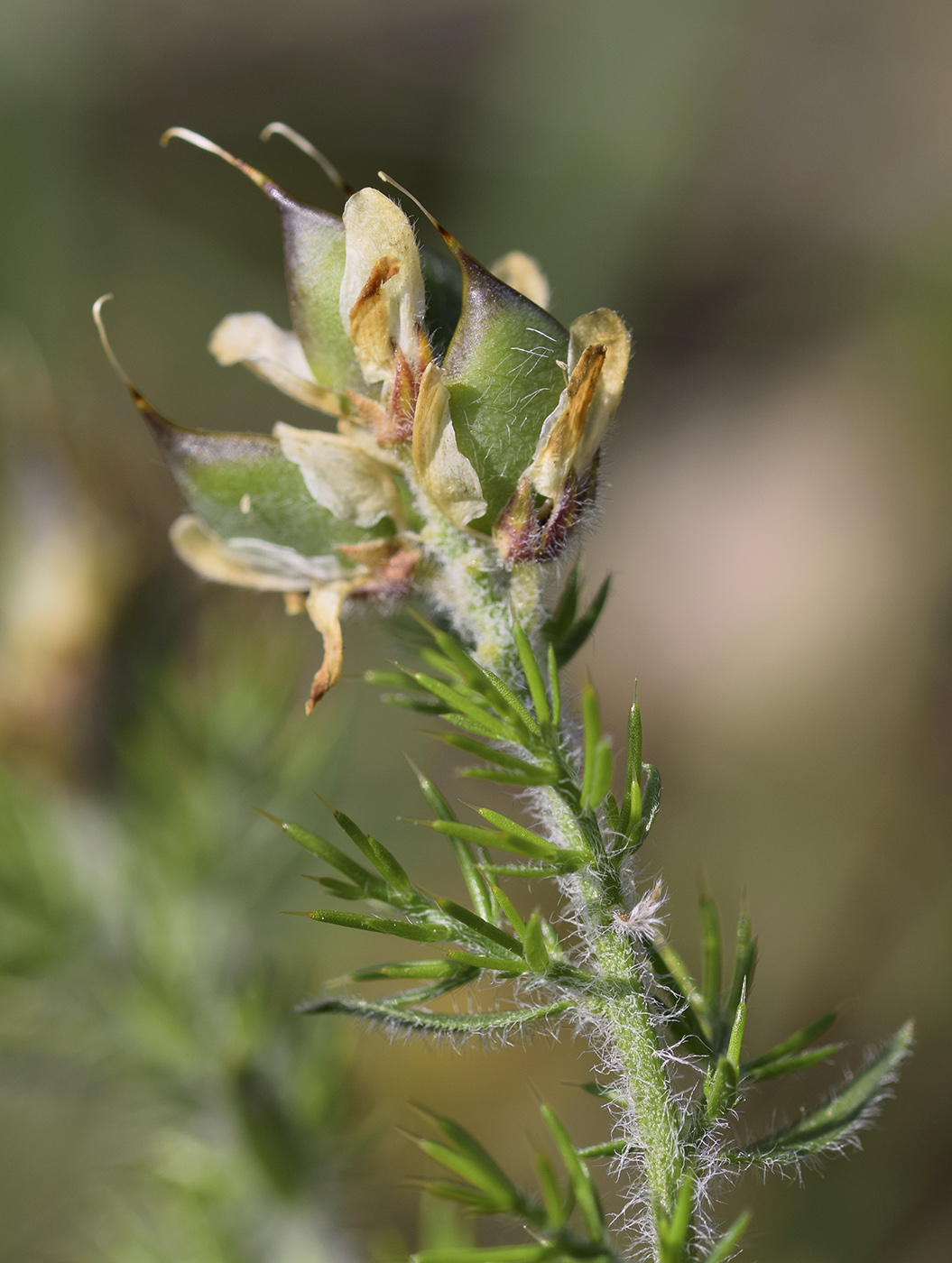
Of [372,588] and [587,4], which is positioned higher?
[587,4]

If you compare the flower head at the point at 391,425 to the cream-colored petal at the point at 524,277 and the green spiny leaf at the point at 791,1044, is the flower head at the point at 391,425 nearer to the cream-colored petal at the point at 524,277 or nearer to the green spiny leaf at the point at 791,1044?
the cream-colored petal at the point at 524,277

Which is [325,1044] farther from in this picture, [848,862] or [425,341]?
[848,862]

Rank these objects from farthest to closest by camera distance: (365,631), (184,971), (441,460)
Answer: (365,631) → (184,971) → (441,460)

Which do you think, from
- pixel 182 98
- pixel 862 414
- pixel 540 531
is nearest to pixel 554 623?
pixel 540 531

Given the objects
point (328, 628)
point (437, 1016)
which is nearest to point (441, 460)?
point (328, 628)

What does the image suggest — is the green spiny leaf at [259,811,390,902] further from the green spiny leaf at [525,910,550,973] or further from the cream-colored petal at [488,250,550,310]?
the cream-colored petal at [488,250,550,310]

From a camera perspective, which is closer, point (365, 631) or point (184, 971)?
point (184, 971)

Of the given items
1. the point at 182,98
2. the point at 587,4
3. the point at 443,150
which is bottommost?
the point at 182,98

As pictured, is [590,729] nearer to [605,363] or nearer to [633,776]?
[633,776]
